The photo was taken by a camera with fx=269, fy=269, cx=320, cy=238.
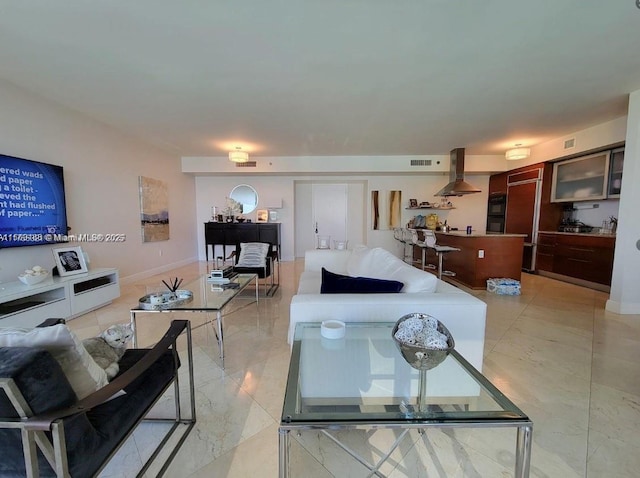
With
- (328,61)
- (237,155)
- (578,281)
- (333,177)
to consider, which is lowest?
(578,281)

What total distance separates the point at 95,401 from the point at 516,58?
3.43 m

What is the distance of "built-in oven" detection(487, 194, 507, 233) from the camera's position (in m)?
5.94

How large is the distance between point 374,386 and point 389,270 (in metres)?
1.09

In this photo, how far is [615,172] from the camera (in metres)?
3.97

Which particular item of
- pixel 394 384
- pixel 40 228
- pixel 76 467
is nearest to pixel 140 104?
pixel 40 228

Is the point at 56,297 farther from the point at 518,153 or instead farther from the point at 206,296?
the point at 518,153

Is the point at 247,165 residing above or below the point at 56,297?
above

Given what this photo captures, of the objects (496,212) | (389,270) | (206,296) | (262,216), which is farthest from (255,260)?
(496,212)

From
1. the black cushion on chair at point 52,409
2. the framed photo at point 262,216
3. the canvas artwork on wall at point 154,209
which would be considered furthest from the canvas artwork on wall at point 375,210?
the black cushion on chair at point 52,409

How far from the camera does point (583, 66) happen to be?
2.40m

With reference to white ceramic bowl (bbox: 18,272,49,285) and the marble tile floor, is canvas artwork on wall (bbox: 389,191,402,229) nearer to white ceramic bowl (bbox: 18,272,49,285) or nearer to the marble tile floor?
the marble tile floor

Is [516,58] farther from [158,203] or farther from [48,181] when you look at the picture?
[158,203]

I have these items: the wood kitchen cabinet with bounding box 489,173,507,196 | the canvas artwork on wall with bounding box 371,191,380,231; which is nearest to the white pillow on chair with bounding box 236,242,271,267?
the canvas artwork on wall with bounding box 371,191,380,231

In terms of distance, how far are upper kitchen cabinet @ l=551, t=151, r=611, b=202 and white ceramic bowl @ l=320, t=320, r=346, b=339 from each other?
501 centimetres
